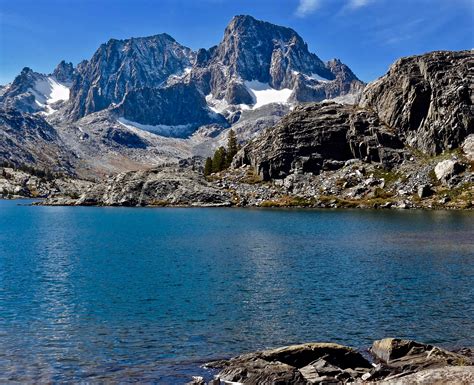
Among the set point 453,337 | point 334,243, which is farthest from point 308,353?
point 334,243

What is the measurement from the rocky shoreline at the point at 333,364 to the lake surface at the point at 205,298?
3035 millimetres

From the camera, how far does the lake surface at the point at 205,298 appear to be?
116 feet

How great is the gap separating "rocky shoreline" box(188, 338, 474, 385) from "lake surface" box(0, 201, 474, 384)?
3035mm

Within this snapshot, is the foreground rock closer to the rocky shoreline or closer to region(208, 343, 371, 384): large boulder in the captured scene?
the rocky shoreline

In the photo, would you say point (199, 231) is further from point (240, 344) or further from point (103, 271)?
point (240, 344)

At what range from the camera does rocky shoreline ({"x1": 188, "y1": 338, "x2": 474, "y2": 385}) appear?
28.3 m

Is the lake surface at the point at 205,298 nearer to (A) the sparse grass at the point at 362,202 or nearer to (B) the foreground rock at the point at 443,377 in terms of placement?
(B) the foreground rock at the point at 443,377

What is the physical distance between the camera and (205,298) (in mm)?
51688

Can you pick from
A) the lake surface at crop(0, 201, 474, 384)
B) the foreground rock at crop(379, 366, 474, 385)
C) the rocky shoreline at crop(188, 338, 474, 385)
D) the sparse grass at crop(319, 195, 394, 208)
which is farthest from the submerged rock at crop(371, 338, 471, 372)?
the sparse grass at crop(319, 195, 394, 208)

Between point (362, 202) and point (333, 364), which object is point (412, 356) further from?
point (362, 202)

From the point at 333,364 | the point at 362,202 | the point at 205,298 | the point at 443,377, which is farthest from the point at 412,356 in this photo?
the point at 362,202

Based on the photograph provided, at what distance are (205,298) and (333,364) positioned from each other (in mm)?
22026

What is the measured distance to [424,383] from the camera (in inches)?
909

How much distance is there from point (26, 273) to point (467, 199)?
506ft
